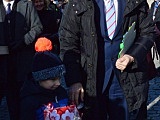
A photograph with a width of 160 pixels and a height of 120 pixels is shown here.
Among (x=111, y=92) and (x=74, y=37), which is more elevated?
(x=74, y=37)

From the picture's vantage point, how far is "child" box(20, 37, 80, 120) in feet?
9.32

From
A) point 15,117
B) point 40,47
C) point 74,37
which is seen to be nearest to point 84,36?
point 74,37

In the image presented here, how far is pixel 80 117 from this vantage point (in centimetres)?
297

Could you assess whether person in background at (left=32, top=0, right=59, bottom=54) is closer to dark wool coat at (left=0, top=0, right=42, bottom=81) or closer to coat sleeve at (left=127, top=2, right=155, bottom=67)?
dark wool coat at (left=0, top=0, right=42, bottom=81)

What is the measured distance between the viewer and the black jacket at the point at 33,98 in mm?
2812

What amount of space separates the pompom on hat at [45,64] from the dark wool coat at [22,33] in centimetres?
135

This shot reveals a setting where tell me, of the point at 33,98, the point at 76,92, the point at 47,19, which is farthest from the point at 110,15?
the point at 47,19

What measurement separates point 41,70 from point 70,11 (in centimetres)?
47

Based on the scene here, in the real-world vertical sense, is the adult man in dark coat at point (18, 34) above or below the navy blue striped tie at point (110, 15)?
below

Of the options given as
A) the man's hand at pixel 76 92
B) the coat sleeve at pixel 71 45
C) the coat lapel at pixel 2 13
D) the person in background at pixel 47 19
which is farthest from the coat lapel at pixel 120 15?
the person in background at pixel 47 19

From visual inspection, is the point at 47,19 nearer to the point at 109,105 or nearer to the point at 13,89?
the point at 13,89

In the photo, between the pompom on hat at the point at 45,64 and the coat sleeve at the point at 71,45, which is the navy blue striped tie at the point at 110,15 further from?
the pompom on hat at the point at 45,64

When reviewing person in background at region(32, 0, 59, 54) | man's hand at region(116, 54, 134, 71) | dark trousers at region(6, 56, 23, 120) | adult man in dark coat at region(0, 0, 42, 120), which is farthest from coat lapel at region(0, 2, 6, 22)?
man's hand at region(116, 54, 134, 71)

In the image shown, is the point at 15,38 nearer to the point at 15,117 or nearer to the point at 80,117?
the point at 15,117
